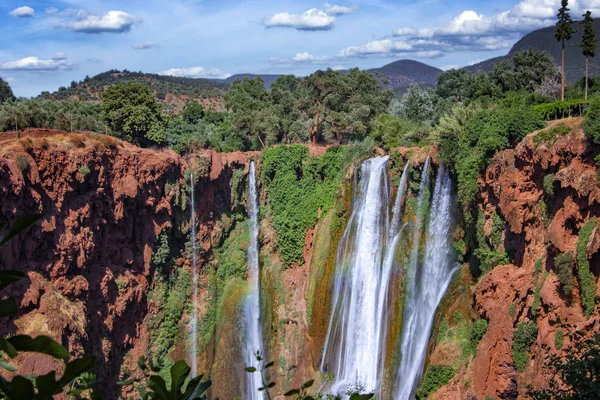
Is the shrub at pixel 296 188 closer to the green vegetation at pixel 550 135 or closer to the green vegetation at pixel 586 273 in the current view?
the green vegetation at pixel 550 135

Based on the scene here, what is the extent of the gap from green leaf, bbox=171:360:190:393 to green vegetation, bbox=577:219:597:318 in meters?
16.0

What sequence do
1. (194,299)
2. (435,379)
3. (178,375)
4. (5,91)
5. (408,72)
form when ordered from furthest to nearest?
(408,72), (5,91), (194,299), (435,379), (178,375)

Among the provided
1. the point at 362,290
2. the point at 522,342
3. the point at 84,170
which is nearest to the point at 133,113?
the point at 84,170

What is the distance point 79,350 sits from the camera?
22688 mm

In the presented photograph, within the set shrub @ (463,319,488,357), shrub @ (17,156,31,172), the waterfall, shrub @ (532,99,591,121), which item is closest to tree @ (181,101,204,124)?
the waterfall

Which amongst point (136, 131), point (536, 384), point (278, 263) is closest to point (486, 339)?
point (536, 384)

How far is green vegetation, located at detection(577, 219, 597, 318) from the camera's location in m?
16.6

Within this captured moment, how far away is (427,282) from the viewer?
25.7 metres

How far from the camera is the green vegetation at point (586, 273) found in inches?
652

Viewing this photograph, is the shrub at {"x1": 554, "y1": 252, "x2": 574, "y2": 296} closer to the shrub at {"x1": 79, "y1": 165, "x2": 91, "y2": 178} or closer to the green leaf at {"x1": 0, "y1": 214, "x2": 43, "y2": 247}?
the green leaf at {"x1": 0, "y1": 214, "x2": 43, "y2": 247}

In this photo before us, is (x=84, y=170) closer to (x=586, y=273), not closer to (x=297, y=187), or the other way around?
(x=297, y=187)

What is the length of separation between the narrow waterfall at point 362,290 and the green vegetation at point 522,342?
7.58 metres

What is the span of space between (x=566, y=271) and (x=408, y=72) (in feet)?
405

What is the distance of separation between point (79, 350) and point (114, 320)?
182 inches
